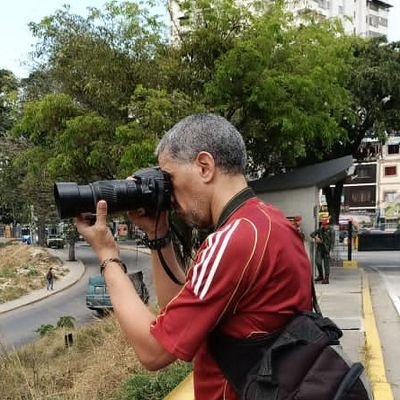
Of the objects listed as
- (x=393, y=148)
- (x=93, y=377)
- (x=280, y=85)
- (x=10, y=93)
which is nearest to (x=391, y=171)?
(x=393, y=148)

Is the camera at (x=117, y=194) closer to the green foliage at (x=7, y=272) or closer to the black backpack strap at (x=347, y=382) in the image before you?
the black backpack strap at (x=347, y=382)

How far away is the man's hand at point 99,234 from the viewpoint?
1842mm

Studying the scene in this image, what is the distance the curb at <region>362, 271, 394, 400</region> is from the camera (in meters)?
4.84

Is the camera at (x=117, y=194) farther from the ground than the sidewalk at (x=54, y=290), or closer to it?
farther from the ground

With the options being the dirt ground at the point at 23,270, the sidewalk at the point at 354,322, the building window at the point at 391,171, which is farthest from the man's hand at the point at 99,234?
the building window at the point at 391,171

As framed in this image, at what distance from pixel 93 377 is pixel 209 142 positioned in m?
4.85

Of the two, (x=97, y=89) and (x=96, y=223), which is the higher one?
(x=97, y=89)

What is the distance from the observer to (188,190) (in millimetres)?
1818

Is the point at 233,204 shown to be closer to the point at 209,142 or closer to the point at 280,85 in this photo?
the point at 209,142

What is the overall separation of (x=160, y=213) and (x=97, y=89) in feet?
32.0

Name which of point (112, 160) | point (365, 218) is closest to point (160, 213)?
point (112, 160)

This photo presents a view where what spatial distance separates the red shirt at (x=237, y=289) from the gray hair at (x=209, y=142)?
0.14m

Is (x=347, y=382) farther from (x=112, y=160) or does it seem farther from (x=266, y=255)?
(x=112, y=160)

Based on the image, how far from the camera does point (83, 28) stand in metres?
12.2
